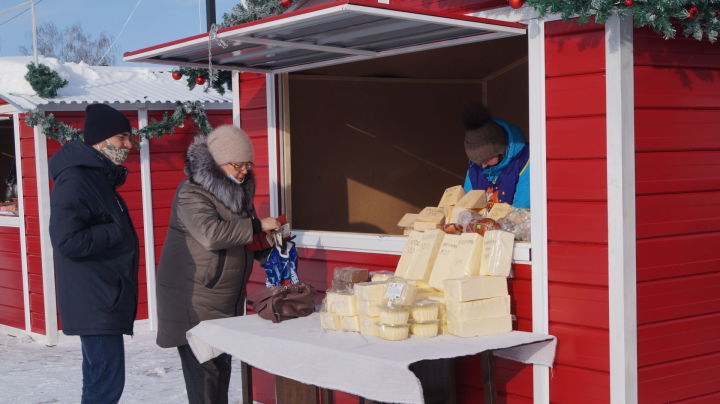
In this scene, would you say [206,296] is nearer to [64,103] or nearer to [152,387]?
[152,387]

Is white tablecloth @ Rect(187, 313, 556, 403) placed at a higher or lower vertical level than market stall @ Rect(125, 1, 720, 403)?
lower

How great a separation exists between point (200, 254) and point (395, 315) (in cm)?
116

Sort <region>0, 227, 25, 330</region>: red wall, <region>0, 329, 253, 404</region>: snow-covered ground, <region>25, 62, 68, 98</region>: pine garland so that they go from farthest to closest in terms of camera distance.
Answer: <region>0, 227, 25, 330</region>: red wall, <region>25, 62, 68, 98</region>: pine garland, <region>0, 329, 253, 404</region>: snow-covered ground

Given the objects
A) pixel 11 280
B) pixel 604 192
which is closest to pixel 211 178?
pixel 604 192

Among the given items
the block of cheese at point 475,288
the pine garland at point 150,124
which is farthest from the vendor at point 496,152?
the pine garland at point 150,124

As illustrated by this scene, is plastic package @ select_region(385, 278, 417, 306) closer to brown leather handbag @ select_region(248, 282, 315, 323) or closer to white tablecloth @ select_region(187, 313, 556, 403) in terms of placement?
white tablecloth @ select_region(187, 313, 556, 403)

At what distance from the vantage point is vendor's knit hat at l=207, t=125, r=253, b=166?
433 cm

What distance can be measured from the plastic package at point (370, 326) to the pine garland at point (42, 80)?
5382 millimetres

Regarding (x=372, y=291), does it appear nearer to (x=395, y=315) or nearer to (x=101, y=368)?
(x=395, y=315)

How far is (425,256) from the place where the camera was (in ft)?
13.5

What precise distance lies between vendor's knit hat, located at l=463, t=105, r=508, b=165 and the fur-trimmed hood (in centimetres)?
130

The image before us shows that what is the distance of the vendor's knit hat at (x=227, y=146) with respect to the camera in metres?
4.33

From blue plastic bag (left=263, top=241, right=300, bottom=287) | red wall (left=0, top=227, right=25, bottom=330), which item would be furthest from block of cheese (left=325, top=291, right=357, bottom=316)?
red wall (left=0, top=227, right=25, bottom=330)

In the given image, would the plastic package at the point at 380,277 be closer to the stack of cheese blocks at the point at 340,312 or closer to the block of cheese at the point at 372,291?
the stack of cheese blocks at the point at 340,312
